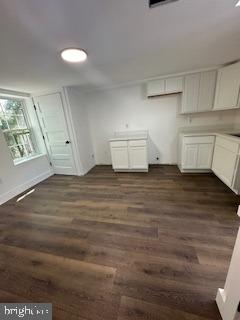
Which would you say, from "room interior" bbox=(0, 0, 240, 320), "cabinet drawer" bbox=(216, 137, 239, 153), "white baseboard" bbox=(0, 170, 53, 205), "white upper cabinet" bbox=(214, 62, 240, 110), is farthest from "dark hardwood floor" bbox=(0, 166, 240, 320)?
"white upper cabinet" bbox=(214, 62, 240, 110)

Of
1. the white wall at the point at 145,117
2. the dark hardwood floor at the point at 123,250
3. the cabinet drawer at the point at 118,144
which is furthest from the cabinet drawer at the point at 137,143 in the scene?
the dark hardwood floor at the point at 123,250

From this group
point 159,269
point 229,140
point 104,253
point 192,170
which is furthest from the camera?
point 192,170

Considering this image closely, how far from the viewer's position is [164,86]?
127 inches

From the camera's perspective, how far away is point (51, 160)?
408cm

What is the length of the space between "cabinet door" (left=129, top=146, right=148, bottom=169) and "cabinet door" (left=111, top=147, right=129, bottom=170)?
129 mm

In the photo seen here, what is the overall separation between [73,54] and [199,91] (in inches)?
101

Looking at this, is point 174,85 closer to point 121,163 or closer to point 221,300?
point 121,163

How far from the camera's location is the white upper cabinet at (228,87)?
2519mm

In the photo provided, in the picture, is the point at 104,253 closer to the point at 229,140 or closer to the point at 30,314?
the point at 30,314

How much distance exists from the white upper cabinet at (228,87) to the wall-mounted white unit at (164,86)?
2.36 ft

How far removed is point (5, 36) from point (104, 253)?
2367mm

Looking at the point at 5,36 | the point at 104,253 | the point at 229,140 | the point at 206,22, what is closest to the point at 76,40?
the point at 5,36

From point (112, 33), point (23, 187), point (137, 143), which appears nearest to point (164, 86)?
point (137, 143)

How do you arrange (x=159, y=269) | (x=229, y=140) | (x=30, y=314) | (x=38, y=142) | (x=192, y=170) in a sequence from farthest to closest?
(x=38, y=142) → (x=192, y=170) → (x=229, y=140) → (x=159, y=269) → (x=30, y=314)
